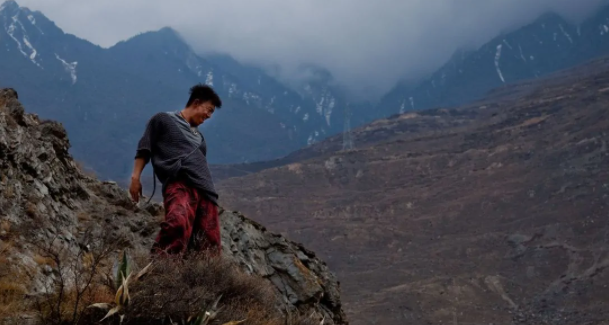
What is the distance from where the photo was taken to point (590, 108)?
85500 mm

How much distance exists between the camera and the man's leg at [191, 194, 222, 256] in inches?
156

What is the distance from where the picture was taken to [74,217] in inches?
226

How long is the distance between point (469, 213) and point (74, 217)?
6835cm

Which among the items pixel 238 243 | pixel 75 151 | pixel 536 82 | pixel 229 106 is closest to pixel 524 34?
pixel 536 82

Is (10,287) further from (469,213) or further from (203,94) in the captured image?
(469,213)

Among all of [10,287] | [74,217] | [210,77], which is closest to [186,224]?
[10,287]

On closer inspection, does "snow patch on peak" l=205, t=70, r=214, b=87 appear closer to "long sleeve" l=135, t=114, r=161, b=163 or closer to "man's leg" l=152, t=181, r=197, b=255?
"long sleeve" l=135, t=114, r=161, b=163

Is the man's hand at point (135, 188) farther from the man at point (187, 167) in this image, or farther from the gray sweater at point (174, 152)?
the gray sweater at point (174, 152)

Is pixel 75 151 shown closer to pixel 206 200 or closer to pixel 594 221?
pixel 594 221

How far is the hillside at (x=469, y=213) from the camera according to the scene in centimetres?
4869

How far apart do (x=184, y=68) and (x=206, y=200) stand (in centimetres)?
15084

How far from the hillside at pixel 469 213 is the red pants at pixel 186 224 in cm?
4223

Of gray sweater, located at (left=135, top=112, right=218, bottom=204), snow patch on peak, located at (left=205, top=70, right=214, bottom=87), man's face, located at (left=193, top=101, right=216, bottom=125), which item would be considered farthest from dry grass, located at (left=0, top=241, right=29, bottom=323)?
snow patch on peak, located at (left=205, top=70, right=214, bottom=87)

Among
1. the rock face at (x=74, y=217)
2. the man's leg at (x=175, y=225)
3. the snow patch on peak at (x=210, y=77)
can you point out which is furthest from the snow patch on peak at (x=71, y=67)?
the man's leg at (x=175, y=225)
